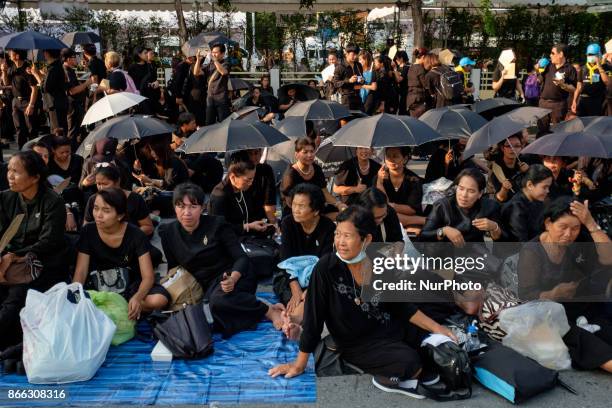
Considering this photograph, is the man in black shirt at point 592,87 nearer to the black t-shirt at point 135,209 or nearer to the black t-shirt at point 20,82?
the black t-shirt at point 135,209

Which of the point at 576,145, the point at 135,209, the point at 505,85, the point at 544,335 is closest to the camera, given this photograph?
the point at 544,335

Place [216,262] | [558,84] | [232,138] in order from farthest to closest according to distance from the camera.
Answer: [558,84], [232,138], [216,262]

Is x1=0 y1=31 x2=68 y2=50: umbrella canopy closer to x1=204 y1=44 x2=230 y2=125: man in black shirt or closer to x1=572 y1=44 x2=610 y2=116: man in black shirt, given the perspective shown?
x1=204 y1=44 x2=230 y2=125: man in black shirt

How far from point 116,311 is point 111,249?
0.47m

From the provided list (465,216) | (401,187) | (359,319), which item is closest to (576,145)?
(465,216)

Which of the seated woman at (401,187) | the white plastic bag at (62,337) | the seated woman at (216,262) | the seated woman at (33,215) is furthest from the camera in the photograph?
the seated woman at (401,187)

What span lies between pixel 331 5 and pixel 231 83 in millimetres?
8138

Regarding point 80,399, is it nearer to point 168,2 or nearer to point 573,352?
point 573,352

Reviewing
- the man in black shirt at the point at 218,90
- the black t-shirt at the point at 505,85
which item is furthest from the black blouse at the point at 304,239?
the black t-shirt at the point at 505,85

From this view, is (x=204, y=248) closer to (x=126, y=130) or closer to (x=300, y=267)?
(x=300, y=267)

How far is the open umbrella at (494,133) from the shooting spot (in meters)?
5.80

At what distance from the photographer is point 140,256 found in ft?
15.0

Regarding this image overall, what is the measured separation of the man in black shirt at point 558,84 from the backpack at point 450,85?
4.69 feet

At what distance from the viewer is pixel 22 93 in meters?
10.0
